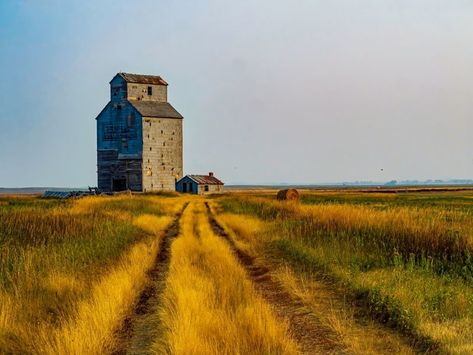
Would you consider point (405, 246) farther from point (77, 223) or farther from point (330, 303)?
point (77, 223)

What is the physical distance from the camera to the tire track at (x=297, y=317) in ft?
22.3

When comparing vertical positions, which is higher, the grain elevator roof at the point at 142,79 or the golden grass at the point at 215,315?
the grain elevator roof at the point at 142,79

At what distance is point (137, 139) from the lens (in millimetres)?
61094

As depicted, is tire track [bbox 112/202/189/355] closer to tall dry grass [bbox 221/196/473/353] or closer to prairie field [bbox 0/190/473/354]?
prairie field [bbox 0/190/473/354]

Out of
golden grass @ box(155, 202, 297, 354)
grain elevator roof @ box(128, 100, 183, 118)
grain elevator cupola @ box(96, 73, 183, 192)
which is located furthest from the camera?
grain elevator roof @ box(128, 100, 183, 118)

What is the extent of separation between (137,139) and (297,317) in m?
54.6

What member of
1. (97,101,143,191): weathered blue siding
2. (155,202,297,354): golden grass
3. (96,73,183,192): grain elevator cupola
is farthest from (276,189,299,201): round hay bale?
(155,202,297,354): golden grass

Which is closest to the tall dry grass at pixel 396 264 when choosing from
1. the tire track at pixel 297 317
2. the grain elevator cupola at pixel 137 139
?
the tire track at pixel 297 317

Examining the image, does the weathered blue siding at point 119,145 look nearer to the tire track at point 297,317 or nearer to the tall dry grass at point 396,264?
the tall dry grass at point 396,264

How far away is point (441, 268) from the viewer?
1098cm

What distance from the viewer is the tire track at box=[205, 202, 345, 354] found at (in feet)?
22.3

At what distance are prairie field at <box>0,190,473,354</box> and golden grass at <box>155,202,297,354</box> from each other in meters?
0.03

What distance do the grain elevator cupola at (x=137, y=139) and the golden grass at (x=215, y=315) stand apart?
49775 millimetres

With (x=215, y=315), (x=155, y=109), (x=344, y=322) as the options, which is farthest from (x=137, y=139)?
(x=344, y=322)
